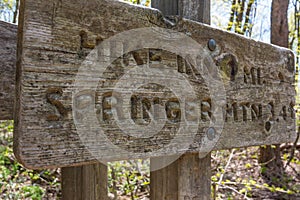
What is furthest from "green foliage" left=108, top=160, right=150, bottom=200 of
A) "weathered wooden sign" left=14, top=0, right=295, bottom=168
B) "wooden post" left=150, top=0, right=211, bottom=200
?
"weathered wooden sign" left=14, top=0, right=295, bottom=168

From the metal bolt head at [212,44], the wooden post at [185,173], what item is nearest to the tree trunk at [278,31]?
the wooden post at [185,173]

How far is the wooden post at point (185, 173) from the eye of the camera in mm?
1205

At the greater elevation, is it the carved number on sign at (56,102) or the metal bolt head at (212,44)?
the metal bolt head at (212,44)

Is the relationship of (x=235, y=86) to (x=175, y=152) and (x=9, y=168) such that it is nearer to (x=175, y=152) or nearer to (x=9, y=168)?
(x=175, y=152)

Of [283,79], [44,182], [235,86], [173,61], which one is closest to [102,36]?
[173,61]

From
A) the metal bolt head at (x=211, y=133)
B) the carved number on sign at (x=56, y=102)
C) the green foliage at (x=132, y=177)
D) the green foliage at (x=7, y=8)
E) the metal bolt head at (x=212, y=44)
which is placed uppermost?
the green foliage at (x=7, y=8)

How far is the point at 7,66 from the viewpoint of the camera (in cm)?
105

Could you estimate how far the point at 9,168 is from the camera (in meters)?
3.83

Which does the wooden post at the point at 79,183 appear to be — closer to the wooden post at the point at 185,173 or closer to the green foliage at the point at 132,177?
the wooden post at the point at 185,173

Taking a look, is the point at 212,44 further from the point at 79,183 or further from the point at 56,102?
the point at 79,183

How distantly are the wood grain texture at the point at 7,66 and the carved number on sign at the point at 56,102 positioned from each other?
361 mm

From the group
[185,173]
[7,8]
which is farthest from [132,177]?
[7,8]

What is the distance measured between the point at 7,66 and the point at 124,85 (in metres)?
0.43

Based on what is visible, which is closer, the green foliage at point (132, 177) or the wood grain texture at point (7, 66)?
the wood grain texture at point (7, 66)
